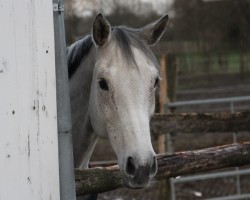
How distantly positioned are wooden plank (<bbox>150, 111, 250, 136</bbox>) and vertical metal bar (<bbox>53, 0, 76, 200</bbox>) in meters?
2.34

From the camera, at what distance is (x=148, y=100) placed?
2418 mm

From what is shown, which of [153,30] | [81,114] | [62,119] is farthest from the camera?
[81,114]

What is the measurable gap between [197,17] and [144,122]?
51.5 feet

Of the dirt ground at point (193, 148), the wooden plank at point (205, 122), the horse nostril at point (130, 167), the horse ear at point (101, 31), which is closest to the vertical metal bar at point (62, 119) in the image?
the horse nostril at point (130, 167)

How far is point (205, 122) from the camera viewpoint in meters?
4.37

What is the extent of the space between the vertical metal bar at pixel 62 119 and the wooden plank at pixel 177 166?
289 mm

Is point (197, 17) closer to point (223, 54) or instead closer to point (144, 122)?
point (223, 54)

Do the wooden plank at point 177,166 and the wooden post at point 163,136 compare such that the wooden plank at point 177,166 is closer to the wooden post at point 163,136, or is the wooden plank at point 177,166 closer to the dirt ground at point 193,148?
the dirt ground at point 193,148

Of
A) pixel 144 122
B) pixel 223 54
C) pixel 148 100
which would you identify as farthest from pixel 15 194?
pixel 223 54

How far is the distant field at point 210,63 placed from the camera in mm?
17625

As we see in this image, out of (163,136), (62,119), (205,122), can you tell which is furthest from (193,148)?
(62,119)

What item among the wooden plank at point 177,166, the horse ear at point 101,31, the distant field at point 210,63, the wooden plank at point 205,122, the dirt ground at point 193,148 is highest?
the distant field at point 210,63

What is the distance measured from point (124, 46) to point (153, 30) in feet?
0.97

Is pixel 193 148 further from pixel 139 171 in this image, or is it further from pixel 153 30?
pixel 139 171
